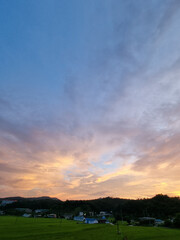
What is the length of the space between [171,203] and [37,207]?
12548cm

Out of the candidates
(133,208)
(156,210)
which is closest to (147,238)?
(156,210)

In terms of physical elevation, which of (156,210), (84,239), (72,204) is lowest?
(84,239)

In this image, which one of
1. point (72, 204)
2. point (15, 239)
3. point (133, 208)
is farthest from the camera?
point (72, 204)

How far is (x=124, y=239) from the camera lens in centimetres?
3316

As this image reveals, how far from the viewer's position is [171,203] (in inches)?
4363

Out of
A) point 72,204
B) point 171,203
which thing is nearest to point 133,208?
point 171,203

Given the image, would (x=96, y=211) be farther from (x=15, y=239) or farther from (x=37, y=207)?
(x=15, y=239)

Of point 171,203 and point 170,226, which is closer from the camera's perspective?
point 170,226

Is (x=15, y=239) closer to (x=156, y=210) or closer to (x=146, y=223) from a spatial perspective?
(x=146, y=223)

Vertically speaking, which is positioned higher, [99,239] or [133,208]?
[133,208]

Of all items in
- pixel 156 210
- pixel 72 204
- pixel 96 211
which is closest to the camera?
pixel 156 210

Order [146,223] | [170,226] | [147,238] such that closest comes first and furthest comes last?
[147,238] → [170,226] → [146,223]

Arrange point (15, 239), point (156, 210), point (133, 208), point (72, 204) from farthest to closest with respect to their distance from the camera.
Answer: point (72, 204)
point (133, 208)
point (156, 210)
point (15, 239)

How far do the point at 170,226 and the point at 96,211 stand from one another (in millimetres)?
105537
